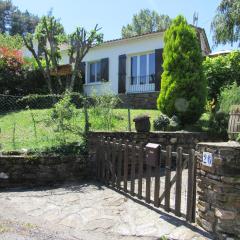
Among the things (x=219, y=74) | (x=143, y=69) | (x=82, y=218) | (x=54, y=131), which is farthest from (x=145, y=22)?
(x=82, y=218)

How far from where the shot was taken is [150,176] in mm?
7922

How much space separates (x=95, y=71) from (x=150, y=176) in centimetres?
1664

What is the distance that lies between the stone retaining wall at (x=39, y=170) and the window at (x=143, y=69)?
449 inches

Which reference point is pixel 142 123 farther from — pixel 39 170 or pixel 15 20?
pixel 15 20

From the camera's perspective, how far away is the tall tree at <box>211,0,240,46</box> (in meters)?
16.2

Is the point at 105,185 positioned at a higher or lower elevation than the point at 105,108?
lower

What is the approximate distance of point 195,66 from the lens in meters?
13.1

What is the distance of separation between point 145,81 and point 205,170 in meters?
15.1

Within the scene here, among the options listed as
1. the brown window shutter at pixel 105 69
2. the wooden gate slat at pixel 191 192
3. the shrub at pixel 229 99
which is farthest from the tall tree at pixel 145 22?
the wooden gate slat at pixel 191 192

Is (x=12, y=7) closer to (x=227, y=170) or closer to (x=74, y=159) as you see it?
(x=74, y=159)

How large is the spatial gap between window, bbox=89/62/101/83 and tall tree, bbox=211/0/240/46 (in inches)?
329

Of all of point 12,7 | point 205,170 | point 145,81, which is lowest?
point 205,170

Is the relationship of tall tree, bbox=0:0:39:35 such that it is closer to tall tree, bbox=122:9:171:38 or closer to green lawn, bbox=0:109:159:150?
tall tree, bbox=122:9:171:38

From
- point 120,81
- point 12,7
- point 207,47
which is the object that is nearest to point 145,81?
point 120,81
